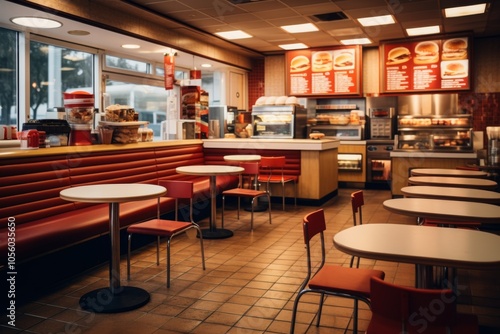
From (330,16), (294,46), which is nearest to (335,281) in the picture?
(330,16)

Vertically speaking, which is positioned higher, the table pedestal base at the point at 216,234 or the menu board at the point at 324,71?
the menu board at the point at 324,71

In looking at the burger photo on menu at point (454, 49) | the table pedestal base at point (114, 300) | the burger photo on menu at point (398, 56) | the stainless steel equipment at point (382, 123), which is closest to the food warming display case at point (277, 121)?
the stainless steel equipment at point (382, 123)

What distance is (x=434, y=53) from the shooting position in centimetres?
870

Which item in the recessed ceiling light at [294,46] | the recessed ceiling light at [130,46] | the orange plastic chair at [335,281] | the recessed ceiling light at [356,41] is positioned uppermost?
the recessed ceiling light at [294,46]

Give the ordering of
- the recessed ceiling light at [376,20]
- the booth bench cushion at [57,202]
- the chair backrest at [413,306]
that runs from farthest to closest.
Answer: the recessed ceiling light at [376,20]
the booth bench cushion at [57,202]
the chair backrest at [413,306]

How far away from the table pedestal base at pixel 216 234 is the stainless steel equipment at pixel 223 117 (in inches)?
189

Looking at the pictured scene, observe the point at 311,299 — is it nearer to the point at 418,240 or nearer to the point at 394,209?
the point at 394,209

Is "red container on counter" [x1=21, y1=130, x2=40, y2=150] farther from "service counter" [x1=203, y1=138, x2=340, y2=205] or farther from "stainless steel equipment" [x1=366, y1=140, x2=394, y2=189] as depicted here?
"stainless steel equipment" [x1=366, y1=140, x2=394, y2=189]

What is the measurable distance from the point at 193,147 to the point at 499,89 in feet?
20.7

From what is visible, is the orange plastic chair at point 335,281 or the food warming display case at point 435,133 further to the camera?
the food warming display case at point 435,133

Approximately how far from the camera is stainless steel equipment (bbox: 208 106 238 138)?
1032cm

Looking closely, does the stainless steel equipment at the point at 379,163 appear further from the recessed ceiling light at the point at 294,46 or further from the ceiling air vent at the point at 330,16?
the ceiling air vent at the point at 330,16

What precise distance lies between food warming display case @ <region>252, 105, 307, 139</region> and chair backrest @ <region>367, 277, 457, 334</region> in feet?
23.7

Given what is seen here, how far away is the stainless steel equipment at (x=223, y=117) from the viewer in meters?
10.3
